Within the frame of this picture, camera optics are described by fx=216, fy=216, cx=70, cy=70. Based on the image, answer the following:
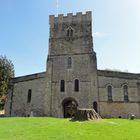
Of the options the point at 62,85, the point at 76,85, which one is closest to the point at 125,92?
the point at 76,85

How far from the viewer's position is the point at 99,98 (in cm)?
2959

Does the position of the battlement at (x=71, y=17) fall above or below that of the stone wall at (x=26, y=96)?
above

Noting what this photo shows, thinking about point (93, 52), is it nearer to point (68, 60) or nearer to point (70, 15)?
point (68, 60)

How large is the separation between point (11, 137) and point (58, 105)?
18.2 metres

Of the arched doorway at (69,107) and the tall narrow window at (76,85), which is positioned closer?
the tall narrow window at (76,85)

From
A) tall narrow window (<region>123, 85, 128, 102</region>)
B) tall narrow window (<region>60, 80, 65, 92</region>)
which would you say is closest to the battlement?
tall narrow window (<region>60, 80, 65, 92</region>)

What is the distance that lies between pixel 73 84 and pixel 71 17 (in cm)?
1059

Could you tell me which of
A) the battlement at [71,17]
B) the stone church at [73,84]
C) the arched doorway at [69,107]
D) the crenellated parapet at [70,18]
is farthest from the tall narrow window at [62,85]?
the battlement at [71,17]

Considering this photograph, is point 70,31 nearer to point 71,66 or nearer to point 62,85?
point 71,66

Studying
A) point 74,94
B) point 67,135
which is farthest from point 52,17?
point 67,135

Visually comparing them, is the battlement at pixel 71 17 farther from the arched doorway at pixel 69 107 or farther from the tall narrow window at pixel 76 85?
the arched doorway at pixel 69 107

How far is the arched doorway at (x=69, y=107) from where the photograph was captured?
98.0 ft

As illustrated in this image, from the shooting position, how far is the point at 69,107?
30422mm

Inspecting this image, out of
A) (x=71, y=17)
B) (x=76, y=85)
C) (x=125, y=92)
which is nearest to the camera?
(x=76, y=85)
